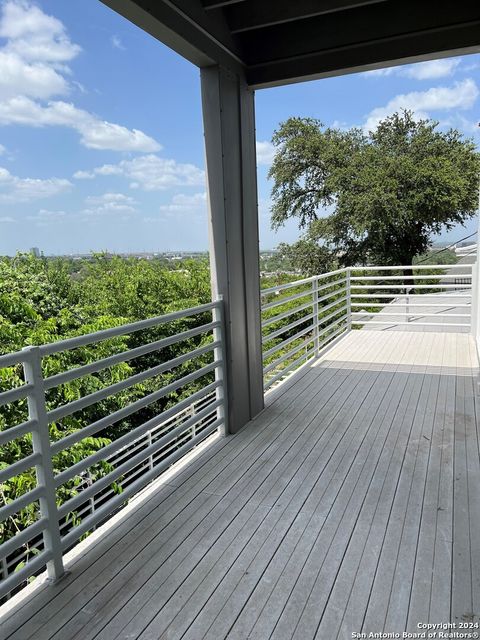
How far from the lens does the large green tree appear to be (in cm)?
1450

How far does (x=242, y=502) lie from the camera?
2.33 m

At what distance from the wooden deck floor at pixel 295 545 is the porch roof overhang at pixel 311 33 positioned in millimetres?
2384

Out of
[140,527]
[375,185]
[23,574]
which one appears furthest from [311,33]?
[375,185]

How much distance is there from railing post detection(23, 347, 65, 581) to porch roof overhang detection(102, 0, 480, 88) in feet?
5.71

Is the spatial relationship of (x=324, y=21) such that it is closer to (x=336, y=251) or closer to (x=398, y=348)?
(x=398, y=348)

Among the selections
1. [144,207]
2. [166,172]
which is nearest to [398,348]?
[144,207]

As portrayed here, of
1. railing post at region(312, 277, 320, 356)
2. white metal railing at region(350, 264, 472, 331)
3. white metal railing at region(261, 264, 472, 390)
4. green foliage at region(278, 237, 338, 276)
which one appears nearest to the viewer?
white metal railing at region(261, 264, 472, 390)

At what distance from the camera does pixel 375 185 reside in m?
15.0

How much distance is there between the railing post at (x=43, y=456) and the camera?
1725 mm

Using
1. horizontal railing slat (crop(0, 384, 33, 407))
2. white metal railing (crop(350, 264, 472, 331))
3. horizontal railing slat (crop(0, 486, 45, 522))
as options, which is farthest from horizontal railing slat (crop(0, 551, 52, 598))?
white metal railing (crop(350, 264, 472, 331))

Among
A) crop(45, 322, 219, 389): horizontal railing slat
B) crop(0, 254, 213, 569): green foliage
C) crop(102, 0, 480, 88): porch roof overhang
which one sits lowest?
crop(0, 254, 213, 569): green foliage

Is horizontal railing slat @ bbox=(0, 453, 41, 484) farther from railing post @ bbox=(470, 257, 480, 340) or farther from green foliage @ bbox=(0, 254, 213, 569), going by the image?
railing post @ bbox=(470, 257, 480, 340)

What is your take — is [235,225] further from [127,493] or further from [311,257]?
[311,257]

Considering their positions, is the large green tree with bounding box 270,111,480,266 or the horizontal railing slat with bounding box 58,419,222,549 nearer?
the horizontal railing slat with bounding box 58,419,222,549
